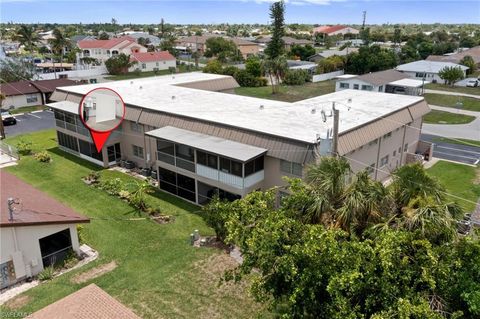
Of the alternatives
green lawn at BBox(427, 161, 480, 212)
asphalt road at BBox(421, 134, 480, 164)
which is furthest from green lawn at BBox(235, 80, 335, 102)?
green lawn at BBox(427, 161, 480, 212)

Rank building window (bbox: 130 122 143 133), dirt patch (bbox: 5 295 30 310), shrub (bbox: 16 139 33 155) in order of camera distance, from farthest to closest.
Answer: shrub (bbox: 16 139 33 155), building window (bbox: 130 122 143 133), dirt patch (bbox: 5 295 30 310)

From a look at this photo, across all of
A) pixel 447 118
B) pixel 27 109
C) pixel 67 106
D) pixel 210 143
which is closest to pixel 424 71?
pixel 447 118

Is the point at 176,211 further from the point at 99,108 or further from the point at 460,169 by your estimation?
the point at 460,169

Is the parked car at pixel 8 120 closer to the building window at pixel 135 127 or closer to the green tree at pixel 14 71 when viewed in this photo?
the green tree at pixel 14 71

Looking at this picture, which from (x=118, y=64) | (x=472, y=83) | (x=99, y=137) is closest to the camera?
(x=99, y=137)

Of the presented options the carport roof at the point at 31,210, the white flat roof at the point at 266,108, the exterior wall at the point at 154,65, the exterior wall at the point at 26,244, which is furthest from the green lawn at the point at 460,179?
the exterior wall at the point at 154,65

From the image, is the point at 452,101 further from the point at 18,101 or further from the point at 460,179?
the point at 18,101

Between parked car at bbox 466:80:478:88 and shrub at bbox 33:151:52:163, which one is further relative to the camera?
parked car at bbox 466:80:478:88

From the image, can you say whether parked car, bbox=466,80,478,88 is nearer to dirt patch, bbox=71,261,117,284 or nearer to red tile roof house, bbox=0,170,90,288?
dirt patch, bbox=71,261,117,284
